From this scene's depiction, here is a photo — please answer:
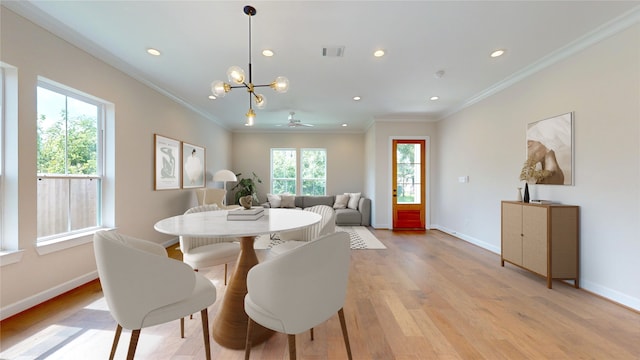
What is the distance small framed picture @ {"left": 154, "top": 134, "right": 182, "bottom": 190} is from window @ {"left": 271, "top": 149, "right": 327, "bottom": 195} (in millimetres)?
3025

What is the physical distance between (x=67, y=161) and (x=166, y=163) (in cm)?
139

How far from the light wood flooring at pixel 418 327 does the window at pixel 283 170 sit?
4.36 meters

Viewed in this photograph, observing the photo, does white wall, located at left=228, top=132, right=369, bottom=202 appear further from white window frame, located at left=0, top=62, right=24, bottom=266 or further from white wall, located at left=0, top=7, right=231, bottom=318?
white window frame, located at left=0, top=62, right=24, bottom=266

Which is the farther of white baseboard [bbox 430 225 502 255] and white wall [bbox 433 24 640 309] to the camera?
white baseboard [bbox 430 225 502 255]

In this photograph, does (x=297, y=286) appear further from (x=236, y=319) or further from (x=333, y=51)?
(x=333, y=51)

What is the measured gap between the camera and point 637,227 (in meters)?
2.06

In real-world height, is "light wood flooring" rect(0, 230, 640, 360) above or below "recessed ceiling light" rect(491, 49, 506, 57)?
below

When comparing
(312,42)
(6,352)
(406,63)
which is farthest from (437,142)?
(6,352)

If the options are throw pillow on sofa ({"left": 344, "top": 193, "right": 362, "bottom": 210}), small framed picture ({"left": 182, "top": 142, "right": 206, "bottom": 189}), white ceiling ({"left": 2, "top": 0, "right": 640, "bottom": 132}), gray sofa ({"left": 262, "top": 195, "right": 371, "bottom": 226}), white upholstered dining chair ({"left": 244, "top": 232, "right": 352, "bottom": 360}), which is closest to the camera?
white upholstered dining chair ({"left": 244, "top": 232, "right": 352, "bottom": 360})

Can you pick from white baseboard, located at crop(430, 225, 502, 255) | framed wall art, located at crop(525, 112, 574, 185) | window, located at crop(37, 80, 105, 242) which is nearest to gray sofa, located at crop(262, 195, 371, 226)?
white baseboard, located at crop(430, 225, 502, 255)

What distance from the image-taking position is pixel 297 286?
3.57ft

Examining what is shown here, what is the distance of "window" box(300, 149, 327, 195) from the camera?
22.8 feet

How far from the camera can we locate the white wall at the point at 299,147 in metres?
6.88

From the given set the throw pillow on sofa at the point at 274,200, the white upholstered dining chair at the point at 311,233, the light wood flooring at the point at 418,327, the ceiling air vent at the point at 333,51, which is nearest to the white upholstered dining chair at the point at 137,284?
the light wood flooring at the point at 418,327
